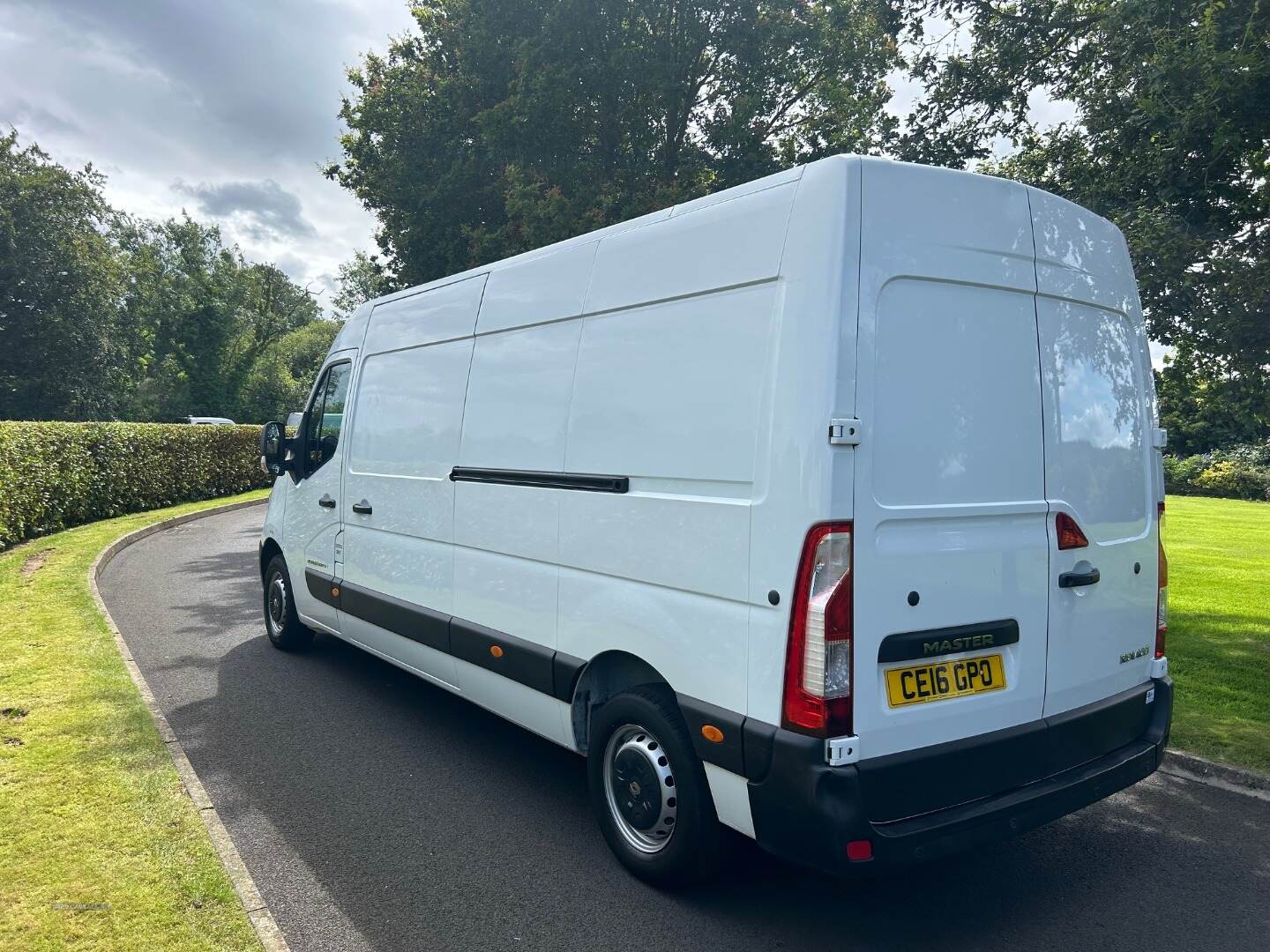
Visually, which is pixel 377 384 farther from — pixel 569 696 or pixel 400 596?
pixel 569 696

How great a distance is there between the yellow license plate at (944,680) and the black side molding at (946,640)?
0.15 feet

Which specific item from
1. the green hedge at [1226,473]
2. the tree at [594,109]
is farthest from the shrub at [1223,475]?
the tree at [594,109]

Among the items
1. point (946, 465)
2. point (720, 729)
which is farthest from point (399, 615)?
point (946, 465)

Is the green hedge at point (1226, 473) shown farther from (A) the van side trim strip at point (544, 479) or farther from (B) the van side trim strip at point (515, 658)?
(A) the van side trim strip at point (544, 479)

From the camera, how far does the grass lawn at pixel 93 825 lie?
10.5 ft

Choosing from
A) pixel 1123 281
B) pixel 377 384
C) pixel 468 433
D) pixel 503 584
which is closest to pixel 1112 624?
pixel 1123 281

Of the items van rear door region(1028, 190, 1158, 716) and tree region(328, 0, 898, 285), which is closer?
van rear door region(1028, 190, 1158, 716)

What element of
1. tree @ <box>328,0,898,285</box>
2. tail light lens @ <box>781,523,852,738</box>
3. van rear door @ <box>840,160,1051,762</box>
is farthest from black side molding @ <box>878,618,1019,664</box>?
tree @ <box>328,0,898,285</box>

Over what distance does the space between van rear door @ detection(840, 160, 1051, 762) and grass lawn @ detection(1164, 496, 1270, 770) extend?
2750 mm

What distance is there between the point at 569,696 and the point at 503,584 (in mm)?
735

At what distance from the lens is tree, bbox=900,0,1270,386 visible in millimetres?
6188

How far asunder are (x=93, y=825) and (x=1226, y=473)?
39703 mm

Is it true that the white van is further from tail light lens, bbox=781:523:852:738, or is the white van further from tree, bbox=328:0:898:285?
tree, bbox=328:0:898:285

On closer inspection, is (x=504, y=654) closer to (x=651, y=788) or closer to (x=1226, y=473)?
(x=651, y=788)
